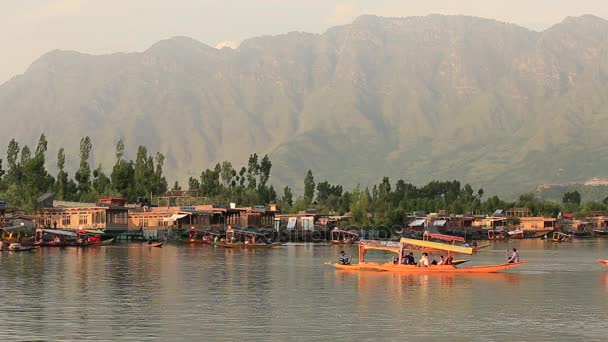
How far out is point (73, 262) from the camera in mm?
102625

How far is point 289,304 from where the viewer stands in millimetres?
61156

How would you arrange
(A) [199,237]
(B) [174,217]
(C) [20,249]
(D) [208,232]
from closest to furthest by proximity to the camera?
(C) [20,249], (D) [208,232], (A) [199,237], (B) [174,217]

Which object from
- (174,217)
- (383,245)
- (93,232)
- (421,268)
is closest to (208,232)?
(174,217)

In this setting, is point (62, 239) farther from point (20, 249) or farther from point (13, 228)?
point (20, 249)

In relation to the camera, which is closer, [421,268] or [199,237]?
[421,268]

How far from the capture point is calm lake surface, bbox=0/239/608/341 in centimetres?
4816

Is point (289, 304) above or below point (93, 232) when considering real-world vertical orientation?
below

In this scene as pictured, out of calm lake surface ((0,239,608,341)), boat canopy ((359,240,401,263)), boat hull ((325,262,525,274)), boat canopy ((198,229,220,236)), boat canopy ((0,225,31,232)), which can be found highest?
boat canopy ((0,225,31,232))

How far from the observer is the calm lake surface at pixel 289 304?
158 ft

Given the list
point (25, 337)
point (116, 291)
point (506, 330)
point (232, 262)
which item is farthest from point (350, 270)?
point (25, 337)

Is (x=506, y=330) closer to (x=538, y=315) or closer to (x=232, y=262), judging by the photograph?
(x=538, y=315)

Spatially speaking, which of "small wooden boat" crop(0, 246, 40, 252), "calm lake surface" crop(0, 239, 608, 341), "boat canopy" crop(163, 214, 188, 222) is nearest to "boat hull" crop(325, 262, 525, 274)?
"calm lake surface" crop(0, 239, 608, 341)

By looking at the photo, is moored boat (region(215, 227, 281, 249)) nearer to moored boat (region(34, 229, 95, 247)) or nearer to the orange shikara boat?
moored boat (region(34, 229, 95, 247))

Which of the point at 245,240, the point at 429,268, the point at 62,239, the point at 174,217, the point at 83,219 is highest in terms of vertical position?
the point at 174,217
